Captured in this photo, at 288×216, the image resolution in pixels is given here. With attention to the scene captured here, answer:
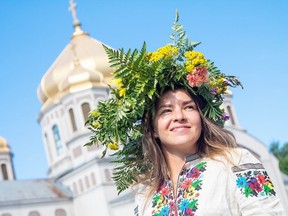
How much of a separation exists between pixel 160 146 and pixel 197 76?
42cm

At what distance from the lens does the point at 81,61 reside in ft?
118

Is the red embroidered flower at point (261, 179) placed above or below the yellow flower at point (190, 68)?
below

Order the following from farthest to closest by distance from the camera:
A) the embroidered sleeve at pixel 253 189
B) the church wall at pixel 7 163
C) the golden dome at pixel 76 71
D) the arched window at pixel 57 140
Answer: the church wall at pixel 7 163 < the arched window at pixel 57 140 < the golden dome at pixel 76 71 < the embroidered sleeve at pixel 253 189

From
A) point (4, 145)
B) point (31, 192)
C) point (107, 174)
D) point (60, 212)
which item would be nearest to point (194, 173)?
point (107, 174)

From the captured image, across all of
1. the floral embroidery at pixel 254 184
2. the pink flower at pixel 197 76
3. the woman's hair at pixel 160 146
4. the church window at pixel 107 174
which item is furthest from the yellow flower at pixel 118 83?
the church window at pixel 107 174

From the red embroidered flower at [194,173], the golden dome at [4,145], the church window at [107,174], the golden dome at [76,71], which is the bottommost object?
the red embroidered flower at [194,173]

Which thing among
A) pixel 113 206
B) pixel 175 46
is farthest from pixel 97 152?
pixel 175 46

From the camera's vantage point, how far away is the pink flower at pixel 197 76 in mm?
3352

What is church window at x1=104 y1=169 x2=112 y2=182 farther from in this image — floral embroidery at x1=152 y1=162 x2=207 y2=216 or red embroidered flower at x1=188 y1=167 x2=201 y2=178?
red embroidered flower at x1=188 y1=167 x2=201 y2=178

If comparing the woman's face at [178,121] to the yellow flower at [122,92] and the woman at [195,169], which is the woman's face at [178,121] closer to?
the woman at [195,169]

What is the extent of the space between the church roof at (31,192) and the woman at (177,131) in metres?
29.1

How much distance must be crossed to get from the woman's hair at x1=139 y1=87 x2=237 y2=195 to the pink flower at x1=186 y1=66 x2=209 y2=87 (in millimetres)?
96

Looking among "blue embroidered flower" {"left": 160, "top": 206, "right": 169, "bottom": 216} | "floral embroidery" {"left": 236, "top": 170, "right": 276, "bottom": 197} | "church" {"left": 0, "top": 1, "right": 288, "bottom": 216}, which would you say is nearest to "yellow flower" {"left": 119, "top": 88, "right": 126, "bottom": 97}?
"blue embroidered flower" {"left": 160, "top": 206, "right": 169, "bottom": 216}

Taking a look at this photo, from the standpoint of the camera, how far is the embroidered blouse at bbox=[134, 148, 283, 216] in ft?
9.87
